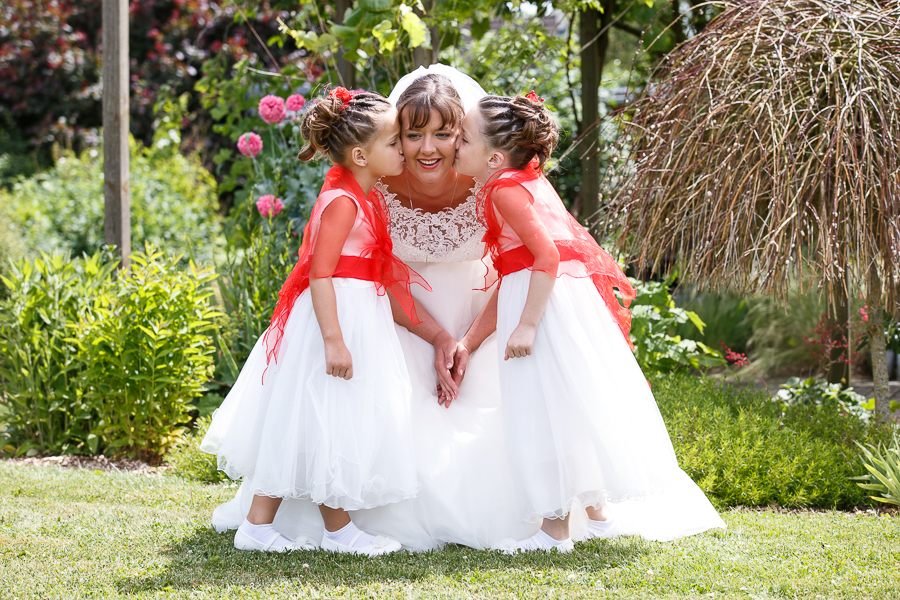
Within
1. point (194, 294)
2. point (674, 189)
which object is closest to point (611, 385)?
point (674, 189)

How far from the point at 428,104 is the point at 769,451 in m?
1.93

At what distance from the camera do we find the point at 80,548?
8.02 feet

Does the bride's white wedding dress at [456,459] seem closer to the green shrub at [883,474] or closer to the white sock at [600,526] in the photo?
the white sock at [600,526]

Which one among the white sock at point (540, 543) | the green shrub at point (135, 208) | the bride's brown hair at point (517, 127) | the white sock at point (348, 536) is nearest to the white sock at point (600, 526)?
the white sock at point (540, 543)

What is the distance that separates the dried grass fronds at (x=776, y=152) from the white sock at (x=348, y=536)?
1.83m

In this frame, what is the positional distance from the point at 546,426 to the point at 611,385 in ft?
0.78

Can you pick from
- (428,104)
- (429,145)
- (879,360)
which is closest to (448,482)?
(429,145)

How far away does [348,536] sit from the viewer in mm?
2451

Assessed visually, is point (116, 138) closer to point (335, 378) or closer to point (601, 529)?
point (335, 378)

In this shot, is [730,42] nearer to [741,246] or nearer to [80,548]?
[741,246]

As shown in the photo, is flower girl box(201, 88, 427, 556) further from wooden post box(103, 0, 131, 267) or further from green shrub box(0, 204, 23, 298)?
green shrub box(0, 204, 23, 298)

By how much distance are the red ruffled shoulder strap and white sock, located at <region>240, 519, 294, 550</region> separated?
1113mm

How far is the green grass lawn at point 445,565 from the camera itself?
6.91 ft

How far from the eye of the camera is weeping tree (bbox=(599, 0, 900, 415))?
3.12 m
